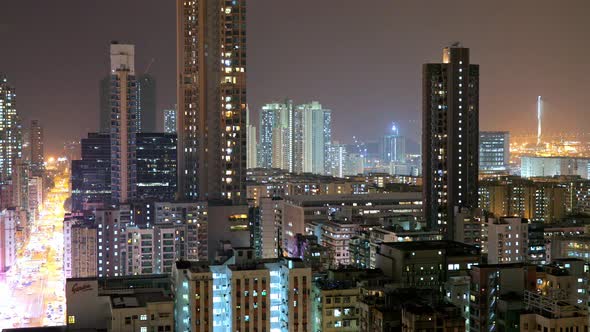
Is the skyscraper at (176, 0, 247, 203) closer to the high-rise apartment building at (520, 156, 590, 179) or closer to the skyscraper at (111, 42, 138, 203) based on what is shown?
the skyscraper at (111, 42, 138, 203)

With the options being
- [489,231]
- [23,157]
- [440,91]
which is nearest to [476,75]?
[440,91]

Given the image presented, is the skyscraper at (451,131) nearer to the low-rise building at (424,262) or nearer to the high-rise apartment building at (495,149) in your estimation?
the low-rise building at (424,262)

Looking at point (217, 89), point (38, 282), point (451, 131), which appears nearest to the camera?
point (451, 131)

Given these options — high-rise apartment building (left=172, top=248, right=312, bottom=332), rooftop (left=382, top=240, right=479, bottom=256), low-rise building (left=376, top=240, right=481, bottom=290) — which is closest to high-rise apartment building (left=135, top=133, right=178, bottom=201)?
rooftop (left=382, top=240, right=479, bottom=256)

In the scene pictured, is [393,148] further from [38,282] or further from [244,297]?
[244,297]

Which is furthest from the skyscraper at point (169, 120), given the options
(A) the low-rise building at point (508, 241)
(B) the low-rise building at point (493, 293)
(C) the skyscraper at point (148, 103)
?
(B) the low-rise building at point (493, 293)

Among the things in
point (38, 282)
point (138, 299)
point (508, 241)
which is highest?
point (508, 241)

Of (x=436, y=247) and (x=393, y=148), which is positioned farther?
(x=393, y=148)

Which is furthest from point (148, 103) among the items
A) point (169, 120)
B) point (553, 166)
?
point (553, 166)
